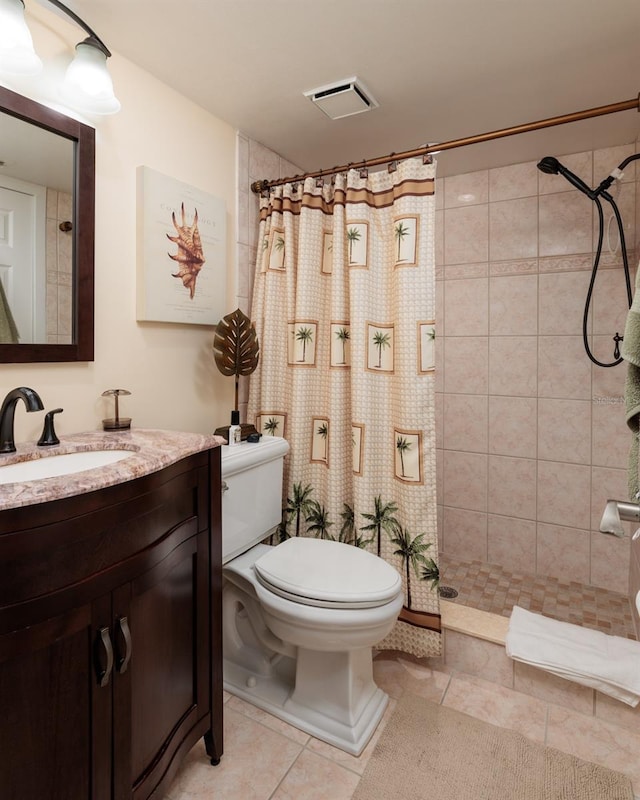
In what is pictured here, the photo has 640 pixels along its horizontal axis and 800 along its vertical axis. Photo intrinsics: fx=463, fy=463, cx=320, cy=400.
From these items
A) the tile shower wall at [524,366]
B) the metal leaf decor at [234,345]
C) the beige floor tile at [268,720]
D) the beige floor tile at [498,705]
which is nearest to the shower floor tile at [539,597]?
the tile shower wall at [524,366]

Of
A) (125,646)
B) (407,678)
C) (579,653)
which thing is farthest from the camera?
(407,678)

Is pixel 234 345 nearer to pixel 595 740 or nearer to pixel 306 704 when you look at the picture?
pixel 306 704

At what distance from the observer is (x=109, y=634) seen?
0.98m

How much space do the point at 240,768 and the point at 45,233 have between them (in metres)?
1.69

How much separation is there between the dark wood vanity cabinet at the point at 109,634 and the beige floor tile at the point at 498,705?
93cm

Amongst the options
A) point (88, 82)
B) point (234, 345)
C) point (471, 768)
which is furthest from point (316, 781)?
Answer: point (88, 82)

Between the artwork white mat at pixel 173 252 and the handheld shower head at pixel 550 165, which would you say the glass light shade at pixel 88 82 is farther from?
the handheld shower head at pixel 550 165

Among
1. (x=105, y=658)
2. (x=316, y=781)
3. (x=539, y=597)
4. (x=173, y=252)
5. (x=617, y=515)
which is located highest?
(x=173, y=252)

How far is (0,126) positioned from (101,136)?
32cm

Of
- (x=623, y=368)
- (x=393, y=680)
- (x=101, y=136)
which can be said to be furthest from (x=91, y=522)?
(x=623, y=368)

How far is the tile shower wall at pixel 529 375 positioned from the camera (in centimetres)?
229

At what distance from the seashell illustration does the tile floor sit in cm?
158

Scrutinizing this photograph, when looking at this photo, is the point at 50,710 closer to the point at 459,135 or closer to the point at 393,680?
the point at 393,680

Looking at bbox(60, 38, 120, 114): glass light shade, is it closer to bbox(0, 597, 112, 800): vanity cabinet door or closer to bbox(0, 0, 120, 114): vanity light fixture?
bbox(0, 0, 120, 114): vanity light fixture
